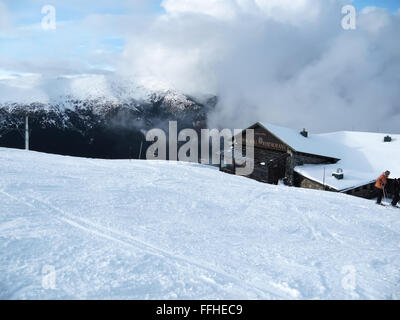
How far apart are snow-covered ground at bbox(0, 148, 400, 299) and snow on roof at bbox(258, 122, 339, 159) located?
18753 mm

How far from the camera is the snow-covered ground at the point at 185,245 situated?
3535 mm

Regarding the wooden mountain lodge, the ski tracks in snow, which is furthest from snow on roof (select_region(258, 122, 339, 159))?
the ski tracks in snow

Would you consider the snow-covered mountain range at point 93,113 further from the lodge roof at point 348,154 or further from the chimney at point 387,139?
the chimney at point 387,139

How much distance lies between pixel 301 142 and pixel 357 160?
5917 mm

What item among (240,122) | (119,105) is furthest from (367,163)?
(240,122)

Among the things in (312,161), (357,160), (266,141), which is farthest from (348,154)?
(266,141)

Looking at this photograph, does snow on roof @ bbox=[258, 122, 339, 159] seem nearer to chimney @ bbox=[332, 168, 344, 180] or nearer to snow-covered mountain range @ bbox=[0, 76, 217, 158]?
chimney @ bbox=[332, 168, 344, 180]

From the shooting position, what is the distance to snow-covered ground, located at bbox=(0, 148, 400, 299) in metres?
3.54

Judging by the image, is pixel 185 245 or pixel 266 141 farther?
pixel 266 141

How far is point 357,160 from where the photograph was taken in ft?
90.1

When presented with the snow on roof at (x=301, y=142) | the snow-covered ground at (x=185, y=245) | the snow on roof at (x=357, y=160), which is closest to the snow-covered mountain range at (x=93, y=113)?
the snow on roof at (x=301, y=142)

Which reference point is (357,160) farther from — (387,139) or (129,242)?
(129,242)

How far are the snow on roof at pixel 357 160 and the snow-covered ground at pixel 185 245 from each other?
53.8ft
